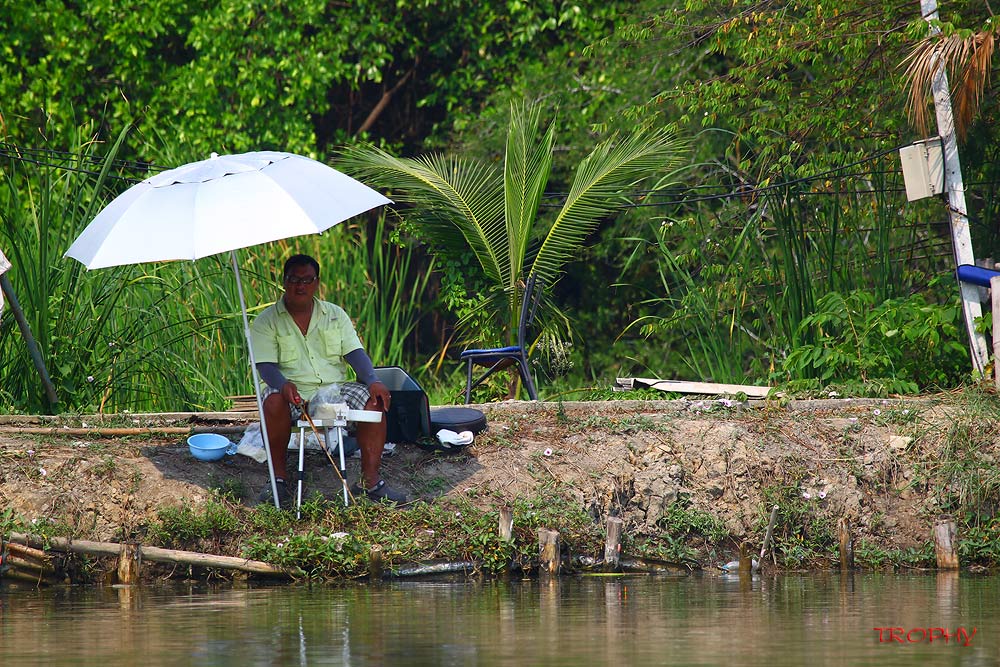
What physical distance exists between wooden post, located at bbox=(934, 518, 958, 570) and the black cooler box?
3.13 meters

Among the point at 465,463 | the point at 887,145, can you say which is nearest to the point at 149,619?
the point at 465,463

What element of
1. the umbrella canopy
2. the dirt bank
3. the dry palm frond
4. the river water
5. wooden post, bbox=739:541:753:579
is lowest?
the river water

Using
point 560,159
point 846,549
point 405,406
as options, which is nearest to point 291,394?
point 405,406

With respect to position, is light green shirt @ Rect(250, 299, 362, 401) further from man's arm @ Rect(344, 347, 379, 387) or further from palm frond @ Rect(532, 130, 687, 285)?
palm frond @ Rect(532, 130, 687, 285)

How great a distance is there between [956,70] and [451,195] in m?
4.41

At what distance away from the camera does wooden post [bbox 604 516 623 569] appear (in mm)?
8477

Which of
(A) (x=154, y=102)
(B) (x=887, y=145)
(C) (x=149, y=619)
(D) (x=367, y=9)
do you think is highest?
(D) (x=367, y=9)

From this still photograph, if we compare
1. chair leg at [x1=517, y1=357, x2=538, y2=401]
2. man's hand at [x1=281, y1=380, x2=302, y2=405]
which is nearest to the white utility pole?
chair leg at [x1=517, y1=357, x2=538, y2=401]

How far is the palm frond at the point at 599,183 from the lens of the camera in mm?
12289

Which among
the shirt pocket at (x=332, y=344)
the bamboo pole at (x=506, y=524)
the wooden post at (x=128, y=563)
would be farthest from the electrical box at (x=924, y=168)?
the wooden post at (x=128, y=563)

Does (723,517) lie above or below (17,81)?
below

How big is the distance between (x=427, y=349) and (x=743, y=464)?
33.4 feet

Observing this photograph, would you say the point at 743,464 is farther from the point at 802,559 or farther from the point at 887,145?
the point at 887,145

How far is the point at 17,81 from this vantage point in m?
16.7
